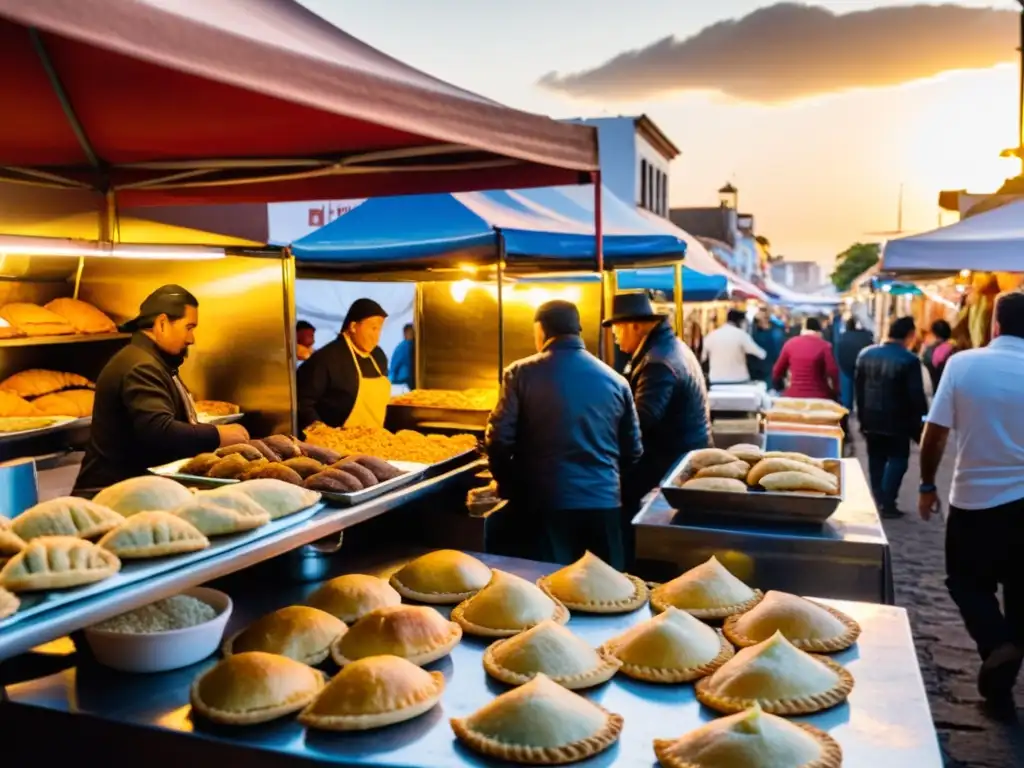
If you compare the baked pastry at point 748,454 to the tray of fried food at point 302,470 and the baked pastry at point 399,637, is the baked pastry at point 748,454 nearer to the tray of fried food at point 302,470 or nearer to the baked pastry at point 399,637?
the tray of fried food at point 302,470

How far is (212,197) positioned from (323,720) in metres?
3.61

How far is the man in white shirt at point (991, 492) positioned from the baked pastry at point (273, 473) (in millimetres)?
3416

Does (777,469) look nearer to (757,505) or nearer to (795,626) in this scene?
(757,505)

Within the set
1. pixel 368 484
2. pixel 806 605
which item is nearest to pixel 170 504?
pixel 368 484

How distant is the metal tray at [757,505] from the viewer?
3.54 meters

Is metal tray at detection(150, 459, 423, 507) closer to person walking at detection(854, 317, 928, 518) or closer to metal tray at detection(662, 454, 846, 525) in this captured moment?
metal tray at detection(662, 454, 846, 525)

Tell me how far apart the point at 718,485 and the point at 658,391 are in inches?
77.8

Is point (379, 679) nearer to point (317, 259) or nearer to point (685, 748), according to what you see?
point (685, 748)

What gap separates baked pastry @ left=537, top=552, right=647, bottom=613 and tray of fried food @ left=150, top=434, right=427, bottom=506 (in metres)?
0.64

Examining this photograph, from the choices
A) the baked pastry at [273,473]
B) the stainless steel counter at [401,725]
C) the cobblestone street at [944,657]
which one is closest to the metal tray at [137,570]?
the baked pastry at [273,473]

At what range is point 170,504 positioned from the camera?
97.6 inches

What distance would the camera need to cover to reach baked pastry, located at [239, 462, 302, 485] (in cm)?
288

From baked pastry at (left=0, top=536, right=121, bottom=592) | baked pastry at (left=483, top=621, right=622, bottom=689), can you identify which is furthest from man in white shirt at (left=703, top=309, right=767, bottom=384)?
baked pastry at (left=0, top=536, right=121, bottom=592)

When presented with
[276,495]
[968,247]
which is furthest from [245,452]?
[968,247]
